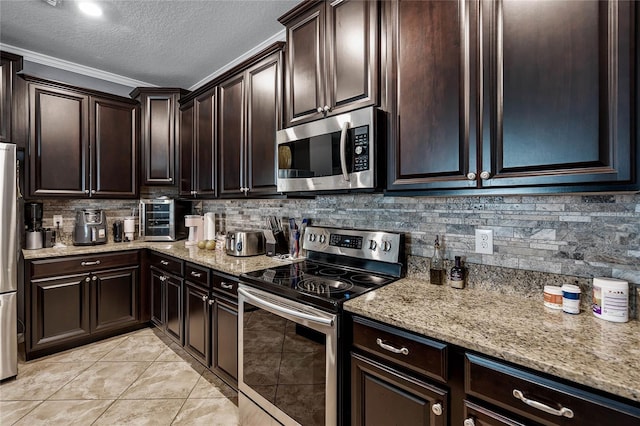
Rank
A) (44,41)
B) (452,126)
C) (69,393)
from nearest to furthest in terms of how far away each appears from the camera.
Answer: (452,126) → (69,393) → (44,41)

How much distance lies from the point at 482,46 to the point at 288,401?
5.90ft

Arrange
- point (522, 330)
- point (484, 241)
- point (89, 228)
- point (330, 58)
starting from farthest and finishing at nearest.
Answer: point (89, 228), point (330, 58), point (484, 241), point (522, 330)

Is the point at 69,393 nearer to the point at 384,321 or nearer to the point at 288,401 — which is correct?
the point at 288,401

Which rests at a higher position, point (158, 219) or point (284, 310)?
point (158, 219)

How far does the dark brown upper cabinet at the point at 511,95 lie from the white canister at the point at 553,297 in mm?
442

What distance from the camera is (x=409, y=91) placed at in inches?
55.3

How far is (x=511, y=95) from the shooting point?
1.11 meters

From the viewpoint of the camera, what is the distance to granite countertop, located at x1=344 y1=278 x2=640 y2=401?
778mm

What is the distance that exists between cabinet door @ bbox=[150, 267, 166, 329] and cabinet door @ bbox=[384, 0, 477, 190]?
7.89 ft

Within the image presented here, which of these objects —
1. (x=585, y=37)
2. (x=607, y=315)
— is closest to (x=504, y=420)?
(x=607, y=315)

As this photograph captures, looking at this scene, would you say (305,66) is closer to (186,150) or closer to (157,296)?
(186,150)

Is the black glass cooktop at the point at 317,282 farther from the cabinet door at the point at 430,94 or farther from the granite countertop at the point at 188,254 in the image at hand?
the cabinet door at the point at 430,94

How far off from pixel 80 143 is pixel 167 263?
58.8 inches

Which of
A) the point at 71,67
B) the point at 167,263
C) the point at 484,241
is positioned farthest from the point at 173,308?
the point at 71,67
